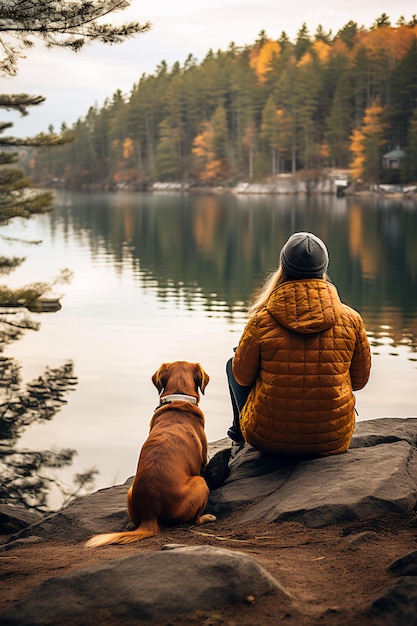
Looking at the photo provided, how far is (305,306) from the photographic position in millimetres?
4824

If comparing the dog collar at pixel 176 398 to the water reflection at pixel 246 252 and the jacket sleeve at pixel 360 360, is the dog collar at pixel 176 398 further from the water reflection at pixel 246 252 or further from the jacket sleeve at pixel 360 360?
the water reflection at pixel 246 252

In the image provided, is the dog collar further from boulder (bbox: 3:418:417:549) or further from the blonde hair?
the blonde hair

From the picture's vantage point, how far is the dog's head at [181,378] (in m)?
5.38

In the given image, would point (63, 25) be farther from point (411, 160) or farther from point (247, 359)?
point (411, 160)

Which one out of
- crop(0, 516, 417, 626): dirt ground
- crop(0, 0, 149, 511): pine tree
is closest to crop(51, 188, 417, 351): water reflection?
crop(0, 0, 149, 511): pine tree

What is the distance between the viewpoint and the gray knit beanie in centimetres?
489

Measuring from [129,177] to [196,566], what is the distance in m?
121

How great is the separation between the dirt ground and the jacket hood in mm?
1112

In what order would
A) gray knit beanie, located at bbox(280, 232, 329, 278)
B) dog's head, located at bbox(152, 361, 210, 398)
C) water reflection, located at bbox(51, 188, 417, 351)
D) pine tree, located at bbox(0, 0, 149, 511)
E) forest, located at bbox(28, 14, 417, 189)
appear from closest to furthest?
gray knit beanie, located at bbox(280, 232, 329, 278), dog's head, located at bbox(152, 361, 210, 398), pine tree, located at bbox(0, 0, 149, 511), water reflection, located at bbox(51, 188, 417, 351), forest, located at bbox(28, 14, 417, 189)

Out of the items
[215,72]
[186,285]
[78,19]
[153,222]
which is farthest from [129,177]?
[78,19]

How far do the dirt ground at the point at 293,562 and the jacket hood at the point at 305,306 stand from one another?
1.11 metres

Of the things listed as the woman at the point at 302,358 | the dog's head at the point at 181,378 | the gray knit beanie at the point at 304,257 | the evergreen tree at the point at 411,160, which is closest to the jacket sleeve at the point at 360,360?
the woman at the point at 302,358

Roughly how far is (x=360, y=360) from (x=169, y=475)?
136cm

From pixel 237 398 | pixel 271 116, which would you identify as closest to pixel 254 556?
pixel 237 398
